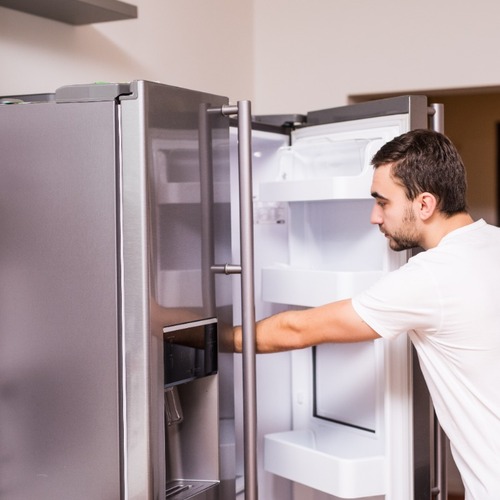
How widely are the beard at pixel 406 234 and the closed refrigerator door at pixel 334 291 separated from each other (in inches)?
5.2

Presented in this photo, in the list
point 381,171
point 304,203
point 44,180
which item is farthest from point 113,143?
point 304,203

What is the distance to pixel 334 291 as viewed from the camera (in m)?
1.96

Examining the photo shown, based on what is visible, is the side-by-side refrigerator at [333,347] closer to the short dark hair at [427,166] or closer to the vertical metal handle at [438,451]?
the vertical metal handle at [438,451]

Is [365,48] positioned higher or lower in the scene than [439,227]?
higher

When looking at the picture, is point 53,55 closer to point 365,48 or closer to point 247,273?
point 247,273

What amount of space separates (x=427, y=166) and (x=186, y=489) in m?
0.84

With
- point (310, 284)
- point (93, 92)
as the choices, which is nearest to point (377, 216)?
point (310, 284)

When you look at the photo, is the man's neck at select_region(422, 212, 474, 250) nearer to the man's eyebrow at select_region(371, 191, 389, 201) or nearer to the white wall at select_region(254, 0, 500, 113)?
the man's eyebrow at select_region(371, 191, 389, 201)

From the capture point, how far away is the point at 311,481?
2074mm

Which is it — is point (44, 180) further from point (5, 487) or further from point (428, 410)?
point (428, 410)

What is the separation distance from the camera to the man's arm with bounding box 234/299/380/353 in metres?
1.80

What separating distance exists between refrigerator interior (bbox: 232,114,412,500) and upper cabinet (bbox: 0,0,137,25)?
0.45 metres

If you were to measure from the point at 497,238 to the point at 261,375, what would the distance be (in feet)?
2.48

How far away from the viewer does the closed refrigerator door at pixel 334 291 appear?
1979mm
